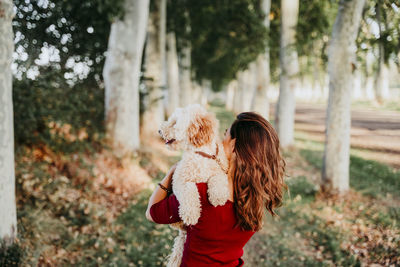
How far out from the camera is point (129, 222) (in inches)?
224

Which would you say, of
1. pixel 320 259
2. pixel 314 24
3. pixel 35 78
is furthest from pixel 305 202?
pixel 314 24

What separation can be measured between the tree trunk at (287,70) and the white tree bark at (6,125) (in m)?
10.2

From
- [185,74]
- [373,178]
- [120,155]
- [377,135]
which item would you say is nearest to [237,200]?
[120,155]

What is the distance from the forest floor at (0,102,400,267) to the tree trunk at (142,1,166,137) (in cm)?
308

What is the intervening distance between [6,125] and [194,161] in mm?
2682

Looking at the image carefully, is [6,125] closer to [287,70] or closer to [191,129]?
[191,129]

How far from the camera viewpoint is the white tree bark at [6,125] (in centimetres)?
326

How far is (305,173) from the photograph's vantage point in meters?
9.56

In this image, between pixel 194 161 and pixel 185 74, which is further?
pixel 185 74

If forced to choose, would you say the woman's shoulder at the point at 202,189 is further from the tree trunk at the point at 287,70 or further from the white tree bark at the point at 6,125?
the tree trunk at the point at 287,70

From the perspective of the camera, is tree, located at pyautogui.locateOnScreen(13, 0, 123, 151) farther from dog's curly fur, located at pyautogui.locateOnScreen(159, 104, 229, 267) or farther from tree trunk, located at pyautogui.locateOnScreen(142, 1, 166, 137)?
dog's curly fur, located at pyautogui.locateOnScreen(159, 104, 229, 267)

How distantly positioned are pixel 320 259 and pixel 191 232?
12.9 feet

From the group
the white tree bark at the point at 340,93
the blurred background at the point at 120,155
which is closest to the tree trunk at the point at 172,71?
the blurred background at the point at 120,155

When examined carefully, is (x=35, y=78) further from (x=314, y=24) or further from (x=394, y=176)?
(x=314, y=24)
